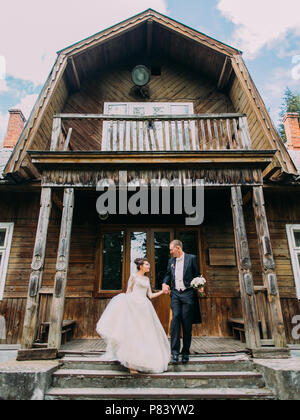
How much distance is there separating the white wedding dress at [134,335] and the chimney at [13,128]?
793 cm

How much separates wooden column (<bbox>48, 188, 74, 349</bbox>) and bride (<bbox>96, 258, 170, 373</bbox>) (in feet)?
2.91

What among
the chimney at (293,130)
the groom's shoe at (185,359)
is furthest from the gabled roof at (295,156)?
the groom's shoe at (185,359)

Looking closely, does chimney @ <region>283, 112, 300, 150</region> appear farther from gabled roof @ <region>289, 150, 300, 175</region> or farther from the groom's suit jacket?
the groom's suit jacket

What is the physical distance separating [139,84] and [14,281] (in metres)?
6.78

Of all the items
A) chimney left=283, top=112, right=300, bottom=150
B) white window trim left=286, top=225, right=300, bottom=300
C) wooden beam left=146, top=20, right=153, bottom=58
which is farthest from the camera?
chimney left=283, top=112, right=300, bottom=150

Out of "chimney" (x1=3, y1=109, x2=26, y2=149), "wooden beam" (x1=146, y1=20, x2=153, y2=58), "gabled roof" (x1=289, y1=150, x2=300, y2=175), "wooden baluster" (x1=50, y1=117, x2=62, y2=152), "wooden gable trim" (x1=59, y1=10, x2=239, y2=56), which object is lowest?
"wooden baluster" (x1=50, y1=117, x2=62, y2=152)

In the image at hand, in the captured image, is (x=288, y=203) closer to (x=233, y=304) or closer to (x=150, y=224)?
(x=233, y=304)

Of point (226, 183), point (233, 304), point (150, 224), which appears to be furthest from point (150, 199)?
point (233, 304)

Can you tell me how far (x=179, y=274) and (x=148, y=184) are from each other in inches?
77.6

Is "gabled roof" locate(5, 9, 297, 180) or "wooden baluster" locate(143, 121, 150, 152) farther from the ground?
"gabled roof" locate(5, 9, 297, 180)

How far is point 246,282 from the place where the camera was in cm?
507

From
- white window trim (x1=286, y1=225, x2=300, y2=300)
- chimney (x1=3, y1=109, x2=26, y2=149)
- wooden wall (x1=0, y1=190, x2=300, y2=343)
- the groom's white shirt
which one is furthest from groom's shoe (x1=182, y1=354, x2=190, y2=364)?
chimney (x1=3, y1=109, x2=26, y2=149)

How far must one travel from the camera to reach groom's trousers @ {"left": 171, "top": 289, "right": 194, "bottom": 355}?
4422 mm

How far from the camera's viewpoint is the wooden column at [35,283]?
187 inches
